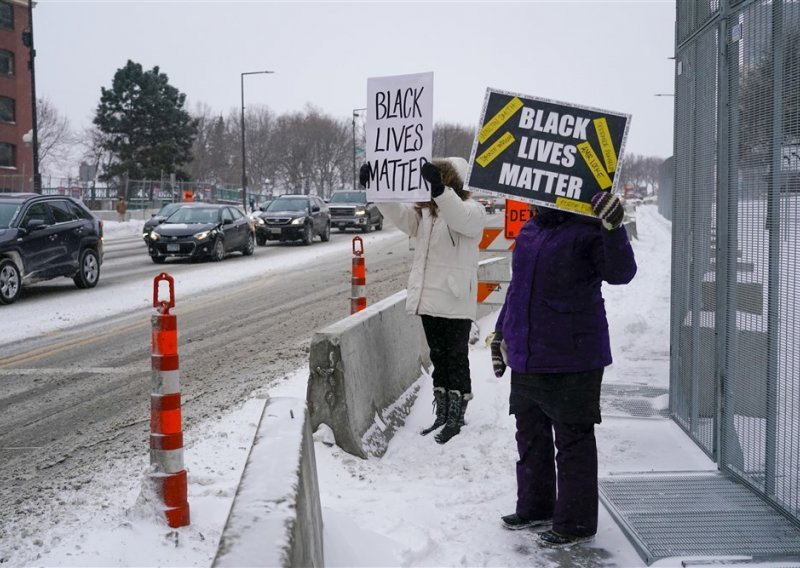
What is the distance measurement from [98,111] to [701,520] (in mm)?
81161

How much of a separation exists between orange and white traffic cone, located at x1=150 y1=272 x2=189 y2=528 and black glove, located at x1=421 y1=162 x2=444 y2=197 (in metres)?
1.69

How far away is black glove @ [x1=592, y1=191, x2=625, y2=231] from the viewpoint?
4.03 meters

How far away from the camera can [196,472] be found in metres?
5.45

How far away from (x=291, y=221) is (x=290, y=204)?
152cm

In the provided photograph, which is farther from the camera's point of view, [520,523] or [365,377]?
[365,377]

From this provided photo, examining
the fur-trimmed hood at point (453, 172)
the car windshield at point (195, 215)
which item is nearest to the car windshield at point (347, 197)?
the car windshield at point (195, 215)

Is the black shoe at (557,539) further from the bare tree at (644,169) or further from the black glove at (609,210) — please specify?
the bare tree at (644,169)

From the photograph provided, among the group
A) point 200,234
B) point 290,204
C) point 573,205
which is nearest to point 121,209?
point 290,204

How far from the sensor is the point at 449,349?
6.23m

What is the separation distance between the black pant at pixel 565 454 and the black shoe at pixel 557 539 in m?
0.03

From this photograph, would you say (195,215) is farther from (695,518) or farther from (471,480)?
(695,518)

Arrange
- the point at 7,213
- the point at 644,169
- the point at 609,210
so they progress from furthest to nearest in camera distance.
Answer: the point at 644,169, the point at 7,213, the point at 609,210

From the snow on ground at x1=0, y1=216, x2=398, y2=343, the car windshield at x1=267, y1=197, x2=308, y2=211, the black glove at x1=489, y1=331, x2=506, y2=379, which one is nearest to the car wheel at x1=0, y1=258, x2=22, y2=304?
the snow on ground at x1=0, y1=216, x2=398, y2=343

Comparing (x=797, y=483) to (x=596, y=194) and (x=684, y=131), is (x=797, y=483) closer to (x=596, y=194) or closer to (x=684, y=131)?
(x=596, y=194)
